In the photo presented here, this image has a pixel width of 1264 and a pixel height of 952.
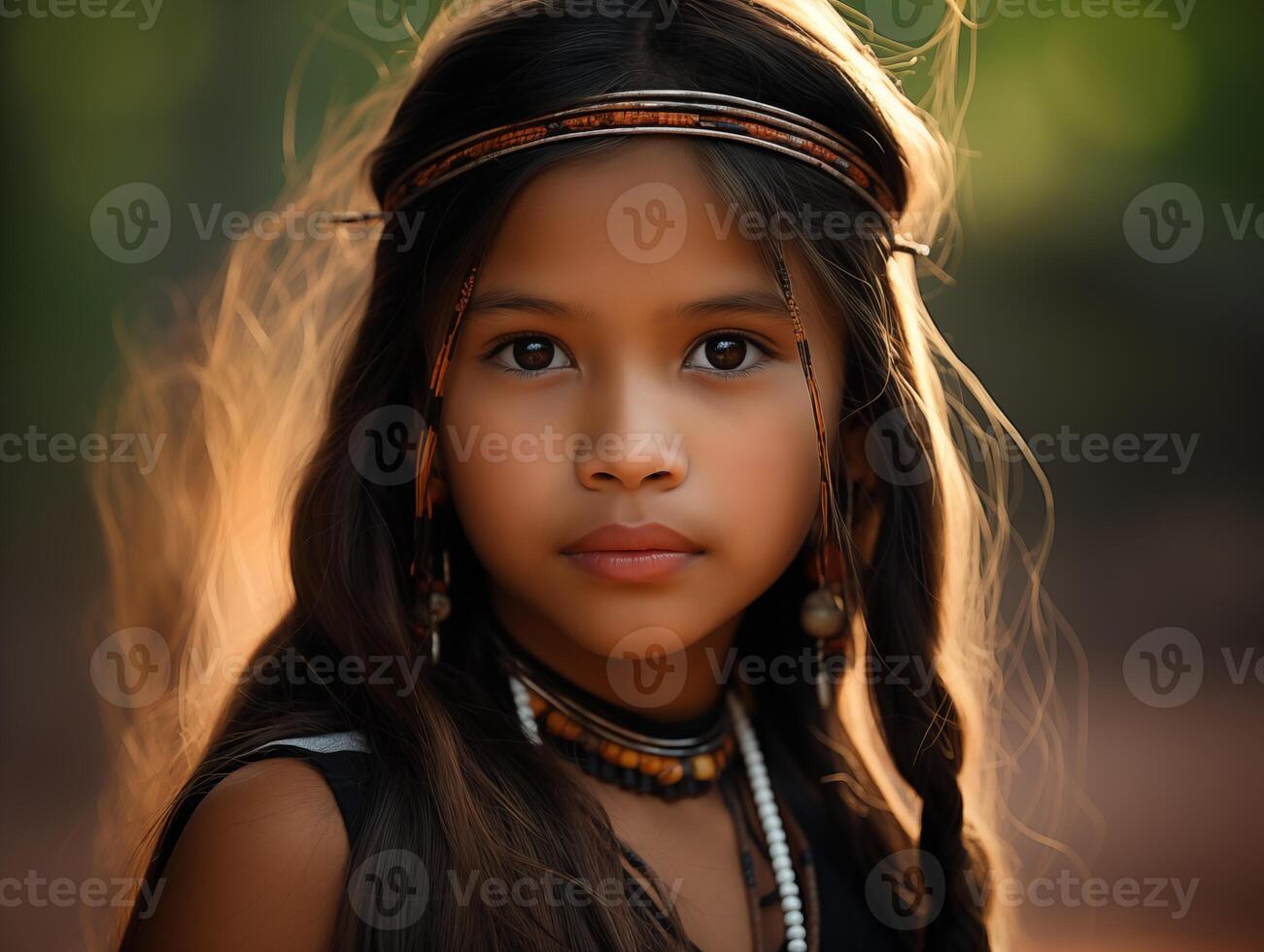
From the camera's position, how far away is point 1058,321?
532 centimetres

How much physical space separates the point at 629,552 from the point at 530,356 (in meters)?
0.24

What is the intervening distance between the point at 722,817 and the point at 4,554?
6.18 ft

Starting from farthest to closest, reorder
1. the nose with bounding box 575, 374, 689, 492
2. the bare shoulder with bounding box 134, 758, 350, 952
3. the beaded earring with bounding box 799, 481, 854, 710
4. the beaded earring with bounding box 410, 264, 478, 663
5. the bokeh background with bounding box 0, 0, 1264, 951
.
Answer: the bokeh background with bounding box 0, 0, 1264, 951, the beaded earring with bounding box 799, 481, 854, 710, the beaded earring with bounding box 410, 264, 478, 663, the nose with bounding box 575, 374, 689, 492, the bare shoulder with bounding box 134, 758, 350, 952

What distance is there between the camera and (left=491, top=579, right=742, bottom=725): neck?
1421 millimetres

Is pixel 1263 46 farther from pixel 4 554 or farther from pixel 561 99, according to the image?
pixel 4 554

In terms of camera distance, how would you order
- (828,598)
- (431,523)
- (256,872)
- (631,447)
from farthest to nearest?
(828,598) → (431,523) → (631,447) → (256,872)

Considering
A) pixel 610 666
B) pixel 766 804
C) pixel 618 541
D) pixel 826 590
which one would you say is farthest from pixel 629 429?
pixel 766 804

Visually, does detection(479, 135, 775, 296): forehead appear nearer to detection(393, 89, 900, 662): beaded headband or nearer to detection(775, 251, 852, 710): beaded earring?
detection(393, 89, 900, 662): beaded headband

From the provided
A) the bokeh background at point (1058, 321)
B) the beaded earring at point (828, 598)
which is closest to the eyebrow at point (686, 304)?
the beaded earring at point (828, 598)

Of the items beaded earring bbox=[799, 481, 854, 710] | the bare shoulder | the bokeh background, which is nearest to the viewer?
the bare shoulder

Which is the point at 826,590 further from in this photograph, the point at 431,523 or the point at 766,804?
the point at 431,523

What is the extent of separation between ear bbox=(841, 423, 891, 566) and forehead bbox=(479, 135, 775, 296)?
1.07 ft

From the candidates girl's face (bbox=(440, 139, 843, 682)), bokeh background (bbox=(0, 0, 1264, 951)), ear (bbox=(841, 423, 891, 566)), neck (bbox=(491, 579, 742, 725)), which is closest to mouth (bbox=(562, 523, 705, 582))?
girl's face (bbox=(440, 139, 843, 682))

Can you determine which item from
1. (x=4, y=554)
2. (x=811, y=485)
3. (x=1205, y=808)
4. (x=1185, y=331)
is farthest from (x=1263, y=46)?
(x=4, y=554)
